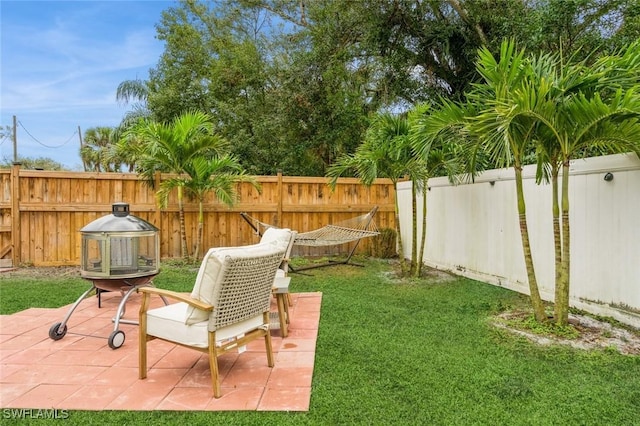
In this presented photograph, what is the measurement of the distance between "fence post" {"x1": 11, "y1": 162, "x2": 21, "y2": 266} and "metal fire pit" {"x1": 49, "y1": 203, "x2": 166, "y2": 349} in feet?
12.5

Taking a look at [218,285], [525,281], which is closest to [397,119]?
[525,281]

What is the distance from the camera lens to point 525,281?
4.64 meters

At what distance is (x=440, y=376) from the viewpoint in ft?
8.24

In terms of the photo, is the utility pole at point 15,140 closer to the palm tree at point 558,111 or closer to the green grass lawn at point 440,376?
the green grass lawn at point 440,376

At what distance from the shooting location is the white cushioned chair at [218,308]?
2.29 meters

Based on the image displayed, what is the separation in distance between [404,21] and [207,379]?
792cm

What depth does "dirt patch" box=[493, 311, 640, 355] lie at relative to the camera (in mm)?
2980

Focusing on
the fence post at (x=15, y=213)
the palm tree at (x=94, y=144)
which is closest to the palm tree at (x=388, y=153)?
the fence post at (x=15, y=213)

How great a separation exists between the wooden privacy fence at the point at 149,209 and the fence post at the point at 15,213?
12 millimetres

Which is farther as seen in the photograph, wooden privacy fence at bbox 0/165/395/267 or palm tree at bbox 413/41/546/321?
wooden privacy fence at bbox 0/165/395/267

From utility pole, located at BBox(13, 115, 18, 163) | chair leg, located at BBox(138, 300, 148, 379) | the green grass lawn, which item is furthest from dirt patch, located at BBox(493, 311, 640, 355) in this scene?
utility pole, located at BBox(13, 115, 18, 163)

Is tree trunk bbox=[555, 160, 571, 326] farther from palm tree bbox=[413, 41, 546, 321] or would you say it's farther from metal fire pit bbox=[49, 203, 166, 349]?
metal fire pit bbox=[49, 203, 166, 349]

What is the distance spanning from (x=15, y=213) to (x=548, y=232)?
7.48 m

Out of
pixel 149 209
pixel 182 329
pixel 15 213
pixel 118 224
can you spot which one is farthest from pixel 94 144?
pixel 182 329
